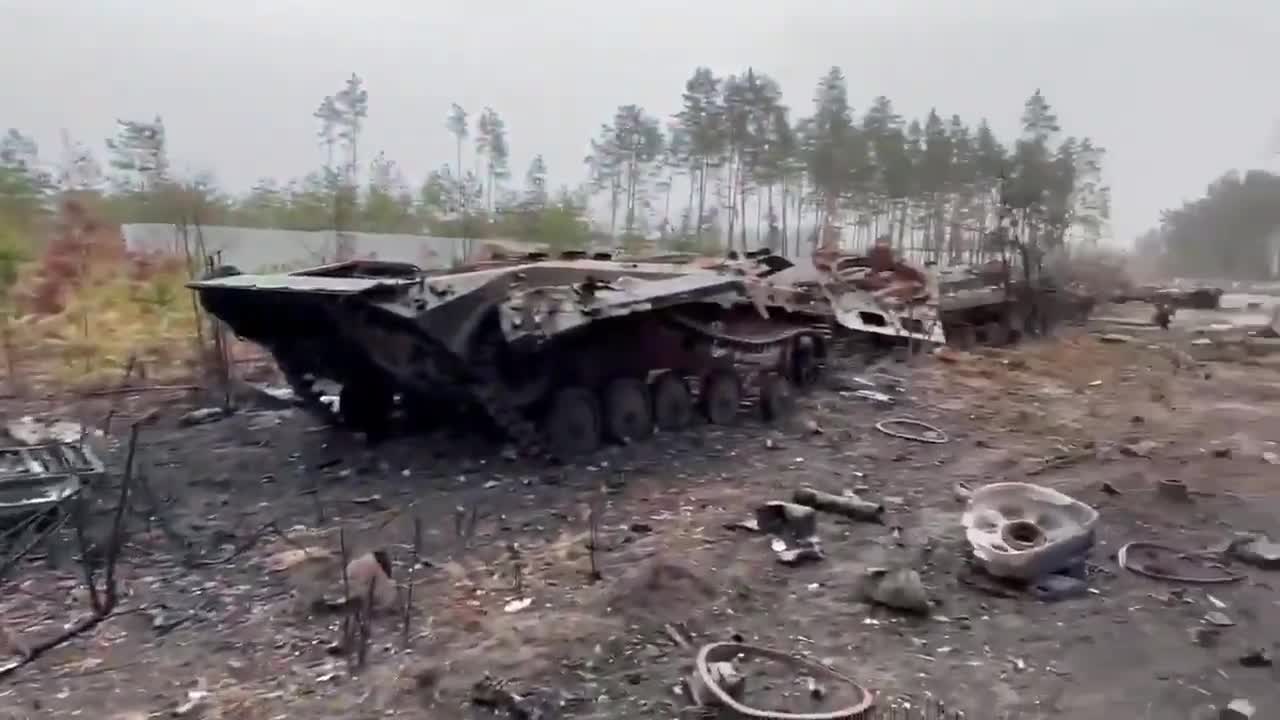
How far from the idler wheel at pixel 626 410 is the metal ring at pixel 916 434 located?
2257 mm

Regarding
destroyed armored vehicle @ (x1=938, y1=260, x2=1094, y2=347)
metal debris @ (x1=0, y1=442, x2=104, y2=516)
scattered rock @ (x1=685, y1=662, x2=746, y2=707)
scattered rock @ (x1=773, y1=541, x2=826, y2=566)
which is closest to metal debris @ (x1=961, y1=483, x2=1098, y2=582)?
scattered rock @ (x1=773, y1=541, x2=826, y2=566)

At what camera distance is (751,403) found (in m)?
10.8

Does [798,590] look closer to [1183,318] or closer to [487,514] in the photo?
[487,514]

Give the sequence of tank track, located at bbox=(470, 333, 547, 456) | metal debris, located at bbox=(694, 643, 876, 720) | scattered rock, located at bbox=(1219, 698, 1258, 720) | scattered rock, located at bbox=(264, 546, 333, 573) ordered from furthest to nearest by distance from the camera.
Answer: tank track, located at bbox=(470, 333, 547, 456) → scattered rock, located at bbox=(264, 546, 333, 573) → scattered rock, located at bbox=(1219, 698, 1258, 720) → metal debris, located at bbox=(694, 643, 876, 720)

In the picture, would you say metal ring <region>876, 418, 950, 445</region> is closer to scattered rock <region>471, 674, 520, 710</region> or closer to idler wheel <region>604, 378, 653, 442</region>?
idler wheel <region>604, 378, 653, 442</region>

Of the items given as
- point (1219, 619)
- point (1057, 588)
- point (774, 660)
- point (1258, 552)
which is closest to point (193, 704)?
point (774, 660)

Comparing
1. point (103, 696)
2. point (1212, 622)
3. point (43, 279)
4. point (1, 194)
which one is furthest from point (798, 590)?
point (1, 194)

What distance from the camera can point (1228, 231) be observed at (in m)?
47.2

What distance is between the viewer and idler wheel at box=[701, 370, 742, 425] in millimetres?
9727

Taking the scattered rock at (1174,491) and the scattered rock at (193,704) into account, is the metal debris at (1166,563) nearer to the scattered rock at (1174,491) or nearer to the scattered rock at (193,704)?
the scattered rock at (1174,491)

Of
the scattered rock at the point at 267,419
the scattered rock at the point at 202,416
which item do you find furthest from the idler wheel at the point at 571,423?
the scattered rock at the point at 202,416

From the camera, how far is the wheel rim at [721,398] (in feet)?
31.9

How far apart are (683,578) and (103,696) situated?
253 cm

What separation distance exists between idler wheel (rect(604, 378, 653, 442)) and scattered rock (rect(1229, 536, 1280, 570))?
174 inches
